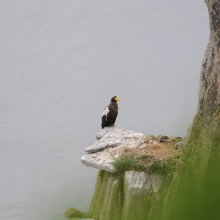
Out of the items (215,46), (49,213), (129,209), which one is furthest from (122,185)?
(49,213)

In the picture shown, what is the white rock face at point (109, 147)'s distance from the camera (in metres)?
4.53

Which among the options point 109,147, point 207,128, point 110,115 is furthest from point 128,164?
point 110,115

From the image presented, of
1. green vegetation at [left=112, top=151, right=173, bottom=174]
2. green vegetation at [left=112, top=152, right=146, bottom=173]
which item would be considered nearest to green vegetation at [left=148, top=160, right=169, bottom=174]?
green vegetation at [left=112, top=151, right=173, bottom=174]

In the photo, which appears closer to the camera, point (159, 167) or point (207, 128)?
point (207, 128)

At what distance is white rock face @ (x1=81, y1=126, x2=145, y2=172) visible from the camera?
453cm

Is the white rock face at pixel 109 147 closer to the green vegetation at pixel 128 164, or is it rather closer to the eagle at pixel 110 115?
the green vegetation at pixel 128 164

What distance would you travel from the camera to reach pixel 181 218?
71 centimetres

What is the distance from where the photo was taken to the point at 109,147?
5.04 meters

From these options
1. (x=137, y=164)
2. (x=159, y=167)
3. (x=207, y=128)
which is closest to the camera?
(x=207, y=128)

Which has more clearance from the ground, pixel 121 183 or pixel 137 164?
pixel 137 164

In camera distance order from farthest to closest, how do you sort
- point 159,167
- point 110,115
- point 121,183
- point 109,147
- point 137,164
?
point 110,115
point 109,147
point 121,183
point 137,164
point 159,167

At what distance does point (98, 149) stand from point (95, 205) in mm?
927

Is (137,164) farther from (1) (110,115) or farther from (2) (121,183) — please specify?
(1) (110,115)

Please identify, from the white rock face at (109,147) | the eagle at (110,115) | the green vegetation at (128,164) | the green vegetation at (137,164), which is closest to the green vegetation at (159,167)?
the green vegetation at (137,164)
